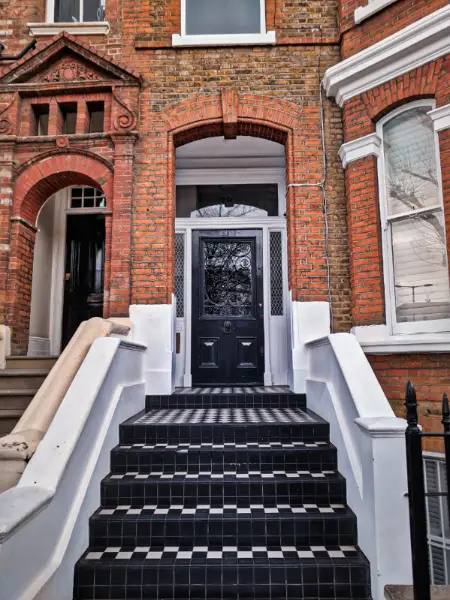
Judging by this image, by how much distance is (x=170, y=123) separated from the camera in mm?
5430

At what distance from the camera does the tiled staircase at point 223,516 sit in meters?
2.63

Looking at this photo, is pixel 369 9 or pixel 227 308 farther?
pixel 227 308

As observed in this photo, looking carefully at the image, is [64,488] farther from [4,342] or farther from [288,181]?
[288,181]

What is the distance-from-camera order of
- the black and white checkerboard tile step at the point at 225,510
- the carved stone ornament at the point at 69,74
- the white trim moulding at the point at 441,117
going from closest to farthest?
the black and white checkerboard tile step at the point at 225,510 → the white trim moulding at the point at 441,117 → the carved stone ornament at the point at 69,74

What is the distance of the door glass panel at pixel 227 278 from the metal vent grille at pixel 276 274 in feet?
1.09

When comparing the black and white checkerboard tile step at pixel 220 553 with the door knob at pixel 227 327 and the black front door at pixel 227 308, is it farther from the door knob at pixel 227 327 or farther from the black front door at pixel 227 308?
the door knob at pixel 227 327

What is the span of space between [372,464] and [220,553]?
3.82 feet

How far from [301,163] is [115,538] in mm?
4486

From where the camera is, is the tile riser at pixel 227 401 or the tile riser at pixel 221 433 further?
the tile riser at pixel 227 401

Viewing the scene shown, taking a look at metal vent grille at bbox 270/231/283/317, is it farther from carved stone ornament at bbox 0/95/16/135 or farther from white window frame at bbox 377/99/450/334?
carved stone ornament at bbox 0/95/16/135

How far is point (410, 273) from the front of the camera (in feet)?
15.0

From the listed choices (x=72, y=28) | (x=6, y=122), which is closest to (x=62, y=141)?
(x=6, y=122)

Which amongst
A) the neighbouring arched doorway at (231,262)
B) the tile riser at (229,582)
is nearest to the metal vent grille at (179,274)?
the neighbouring arched doorway at (231,262)

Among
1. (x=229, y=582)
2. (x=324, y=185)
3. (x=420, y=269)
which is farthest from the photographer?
(x=324, y=185)
